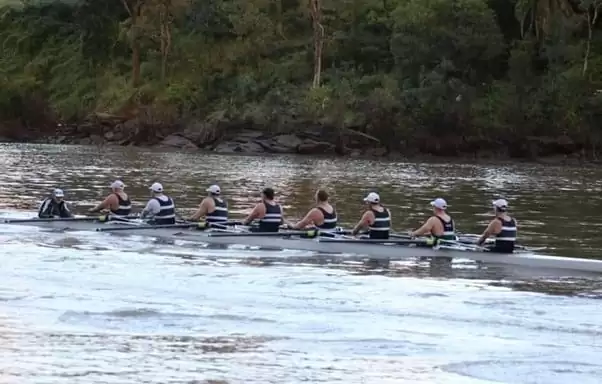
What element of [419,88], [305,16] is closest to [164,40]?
[305,16]

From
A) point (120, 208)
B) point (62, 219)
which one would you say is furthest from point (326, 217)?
point (62, 219)

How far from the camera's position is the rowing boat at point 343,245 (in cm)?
2517

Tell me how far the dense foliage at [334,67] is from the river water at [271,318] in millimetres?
42751

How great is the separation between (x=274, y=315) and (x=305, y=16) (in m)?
73.3

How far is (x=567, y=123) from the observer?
77.2 metres

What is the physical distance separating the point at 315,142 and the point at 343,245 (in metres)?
55.7

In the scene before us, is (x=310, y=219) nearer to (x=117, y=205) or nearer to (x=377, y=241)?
(x=377, y=241)

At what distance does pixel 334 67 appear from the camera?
86.1 m

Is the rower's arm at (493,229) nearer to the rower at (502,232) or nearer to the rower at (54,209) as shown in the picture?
the rower at (502,232)

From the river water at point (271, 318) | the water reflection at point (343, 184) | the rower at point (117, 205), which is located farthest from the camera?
the water reflection at point (343, 184)

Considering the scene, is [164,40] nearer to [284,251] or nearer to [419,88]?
[419,88]

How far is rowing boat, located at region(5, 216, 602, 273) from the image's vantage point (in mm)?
25172

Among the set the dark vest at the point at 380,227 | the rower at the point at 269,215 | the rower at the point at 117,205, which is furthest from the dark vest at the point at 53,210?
the dark vest at the point at 380,227

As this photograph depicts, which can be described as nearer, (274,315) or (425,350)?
(425,350)
